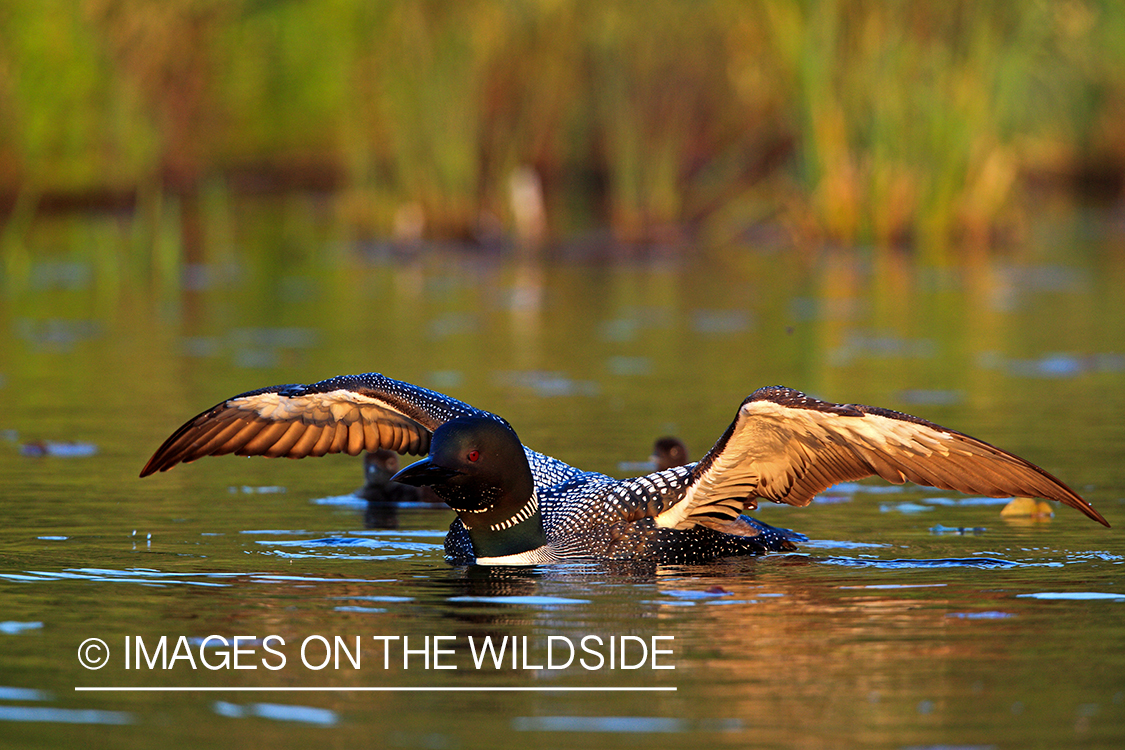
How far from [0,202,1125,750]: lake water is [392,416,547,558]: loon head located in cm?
18

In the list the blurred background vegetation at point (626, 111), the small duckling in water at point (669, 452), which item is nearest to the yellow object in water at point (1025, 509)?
the small duckling in water at point (669, 452)

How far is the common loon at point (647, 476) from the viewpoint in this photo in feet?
22.3

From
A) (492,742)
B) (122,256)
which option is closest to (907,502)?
(492,742)

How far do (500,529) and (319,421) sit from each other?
4.06 feet

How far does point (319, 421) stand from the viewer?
7.99 meters

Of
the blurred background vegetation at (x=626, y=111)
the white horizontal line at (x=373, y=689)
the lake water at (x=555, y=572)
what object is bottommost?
the white horizontal line at (x=373, y=689)

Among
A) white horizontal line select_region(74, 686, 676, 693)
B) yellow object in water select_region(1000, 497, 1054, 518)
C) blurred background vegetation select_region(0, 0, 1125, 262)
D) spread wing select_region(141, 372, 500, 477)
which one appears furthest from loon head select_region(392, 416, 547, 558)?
blurred background vegetation select_region(0, 0, 1125, 262)

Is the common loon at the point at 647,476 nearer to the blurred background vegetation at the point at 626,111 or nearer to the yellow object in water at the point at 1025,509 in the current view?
the yellow object in water at the point at 1025,509

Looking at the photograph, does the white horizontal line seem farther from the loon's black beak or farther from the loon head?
the loon head

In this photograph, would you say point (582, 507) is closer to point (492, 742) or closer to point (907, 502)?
point (907, 502)

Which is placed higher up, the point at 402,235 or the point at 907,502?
the point at 402,235

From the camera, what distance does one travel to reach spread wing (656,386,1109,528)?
671 cm

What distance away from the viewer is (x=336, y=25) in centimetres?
3778

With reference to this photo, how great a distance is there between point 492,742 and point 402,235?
1878 centimetres
